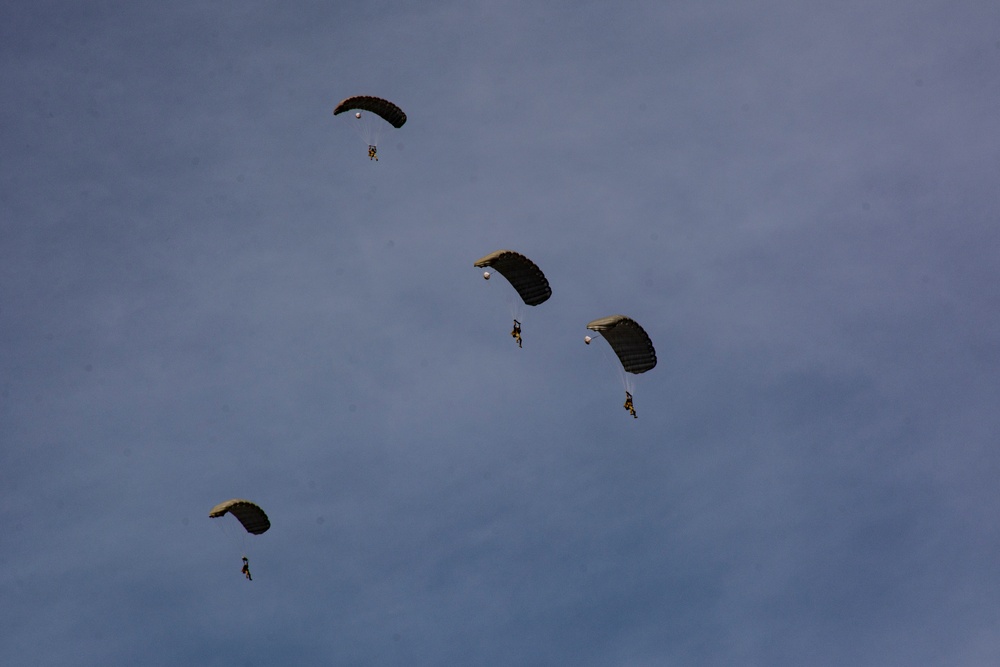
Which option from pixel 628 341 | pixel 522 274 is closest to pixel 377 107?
pixel 522 274

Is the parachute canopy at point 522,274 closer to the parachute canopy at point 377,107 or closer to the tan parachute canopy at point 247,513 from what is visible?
the parachute canopy at point 377,107

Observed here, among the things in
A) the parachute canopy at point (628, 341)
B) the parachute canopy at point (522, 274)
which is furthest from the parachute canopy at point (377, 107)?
the parachute canopy at point (628, 341)

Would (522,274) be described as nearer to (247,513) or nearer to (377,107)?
(377,107)

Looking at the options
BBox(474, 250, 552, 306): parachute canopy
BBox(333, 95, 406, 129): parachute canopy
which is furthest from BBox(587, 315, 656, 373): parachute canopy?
BBox(333, 95, 406, 129): parachute canopy

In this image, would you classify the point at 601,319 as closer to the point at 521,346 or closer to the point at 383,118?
the point at 521,346

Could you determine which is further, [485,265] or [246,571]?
[246,571]

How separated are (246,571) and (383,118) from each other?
2599cm

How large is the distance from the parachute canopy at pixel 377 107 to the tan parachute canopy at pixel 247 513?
837 inches

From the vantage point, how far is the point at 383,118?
80125 mm

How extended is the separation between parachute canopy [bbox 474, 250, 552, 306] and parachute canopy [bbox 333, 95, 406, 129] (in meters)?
14.1

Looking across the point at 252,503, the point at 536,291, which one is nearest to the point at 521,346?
the point at 536,291

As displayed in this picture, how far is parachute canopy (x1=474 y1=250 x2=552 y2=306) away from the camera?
68312mm

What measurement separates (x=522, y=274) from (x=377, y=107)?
15617mm

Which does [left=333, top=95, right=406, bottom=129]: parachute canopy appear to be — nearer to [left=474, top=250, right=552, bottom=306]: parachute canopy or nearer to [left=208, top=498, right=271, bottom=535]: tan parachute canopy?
[left=474, top=250, right=552, bottom=306]: parachute canopy
